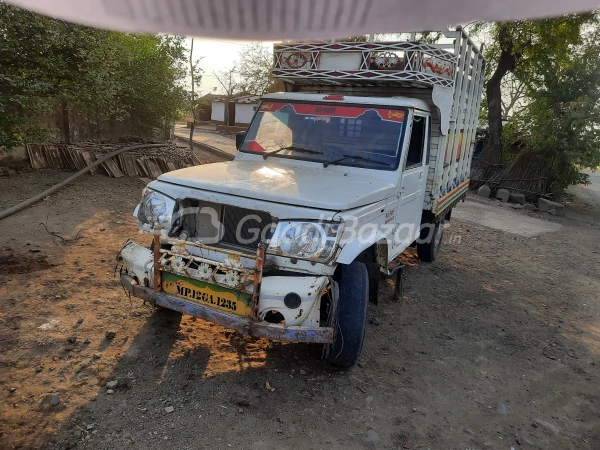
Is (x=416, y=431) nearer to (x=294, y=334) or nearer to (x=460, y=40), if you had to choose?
(x=294, y=334)

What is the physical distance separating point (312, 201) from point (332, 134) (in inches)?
58.8

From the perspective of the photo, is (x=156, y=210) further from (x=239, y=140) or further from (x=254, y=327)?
(x=239, y=140)

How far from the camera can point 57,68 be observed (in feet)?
24.9

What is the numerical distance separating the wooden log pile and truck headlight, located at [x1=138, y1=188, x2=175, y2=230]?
6.20 meters

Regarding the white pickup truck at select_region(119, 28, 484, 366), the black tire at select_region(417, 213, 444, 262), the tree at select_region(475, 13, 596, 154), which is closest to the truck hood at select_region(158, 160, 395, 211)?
the white pickup truck at select_region(119, 28, 484, 366)

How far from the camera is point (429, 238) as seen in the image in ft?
20.7

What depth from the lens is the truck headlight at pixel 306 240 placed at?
9.93ft

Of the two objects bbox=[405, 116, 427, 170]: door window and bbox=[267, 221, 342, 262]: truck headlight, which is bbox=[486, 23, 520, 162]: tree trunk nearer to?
bbox=[405, 116, 427, 170]: door window

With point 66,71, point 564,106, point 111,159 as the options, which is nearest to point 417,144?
point 66,71

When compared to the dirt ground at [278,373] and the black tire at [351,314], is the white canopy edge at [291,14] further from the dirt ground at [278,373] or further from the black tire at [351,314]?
the black tire at [351,314]

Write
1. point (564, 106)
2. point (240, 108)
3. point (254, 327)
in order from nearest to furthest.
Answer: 1. point (254, 327)
2. point (564, 106)
3. point (240, 108)

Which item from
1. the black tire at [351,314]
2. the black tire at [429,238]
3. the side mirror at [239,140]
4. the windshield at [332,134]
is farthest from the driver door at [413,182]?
the side mirror at [239,140]

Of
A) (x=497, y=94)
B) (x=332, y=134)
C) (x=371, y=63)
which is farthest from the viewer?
(x=497, y=94)

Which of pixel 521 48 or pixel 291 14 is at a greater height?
pixel 521 48
